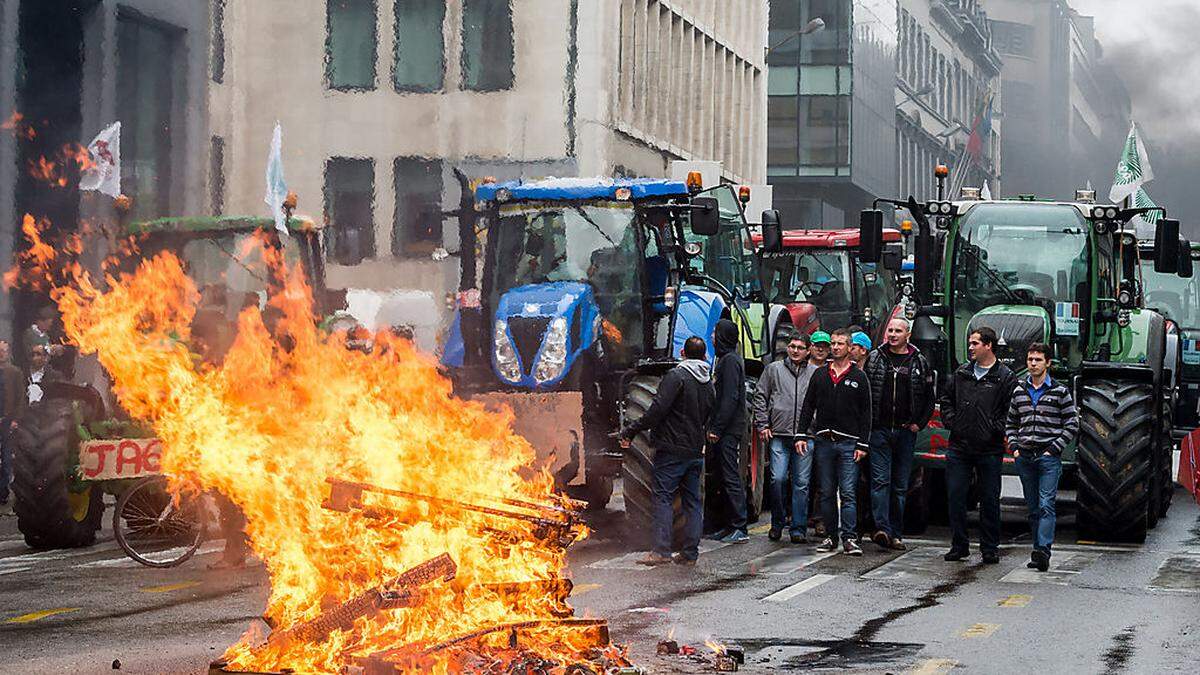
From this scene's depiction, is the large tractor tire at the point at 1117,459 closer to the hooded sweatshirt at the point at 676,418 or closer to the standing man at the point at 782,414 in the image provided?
the standing man at the point at 782,414

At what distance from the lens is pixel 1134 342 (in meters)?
19.2

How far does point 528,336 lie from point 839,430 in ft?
9.19

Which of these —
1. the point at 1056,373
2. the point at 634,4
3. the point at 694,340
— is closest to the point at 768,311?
the point at 1056,373

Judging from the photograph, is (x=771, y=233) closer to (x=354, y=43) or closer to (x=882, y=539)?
(x=882, y=539)

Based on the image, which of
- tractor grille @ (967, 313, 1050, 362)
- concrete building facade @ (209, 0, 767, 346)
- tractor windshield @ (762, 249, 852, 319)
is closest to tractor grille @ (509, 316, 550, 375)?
tractor grille @ (967, 313, 1050, 362)

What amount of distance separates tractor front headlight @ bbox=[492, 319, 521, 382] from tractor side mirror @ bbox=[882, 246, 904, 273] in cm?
866

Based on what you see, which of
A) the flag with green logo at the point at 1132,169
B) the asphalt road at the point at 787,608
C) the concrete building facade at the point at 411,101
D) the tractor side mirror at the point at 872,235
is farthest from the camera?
the concrete building facade at the point at 411,101

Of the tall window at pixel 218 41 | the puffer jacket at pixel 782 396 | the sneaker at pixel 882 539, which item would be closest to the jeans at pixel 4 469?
the puffer jacket at pixel 782 396

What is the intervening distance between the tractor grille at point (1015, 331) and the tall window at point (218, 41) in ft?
65.6

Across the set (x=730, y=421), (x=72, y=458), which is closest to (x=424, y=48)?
(x=730, y=421)

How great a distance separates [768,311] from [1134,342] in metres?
4.16

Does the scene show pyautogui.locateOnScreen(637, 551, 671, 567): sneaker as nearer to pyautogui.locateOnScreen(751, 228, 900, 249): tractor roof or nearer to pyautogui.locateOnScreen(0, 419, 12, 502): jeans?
pyautogui.locateOnScreen(0, 419, 12, 502): jeans

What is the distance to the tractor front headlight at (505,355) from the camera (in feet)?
55.7

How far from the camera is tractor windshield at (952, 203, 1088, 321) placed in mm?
18844
